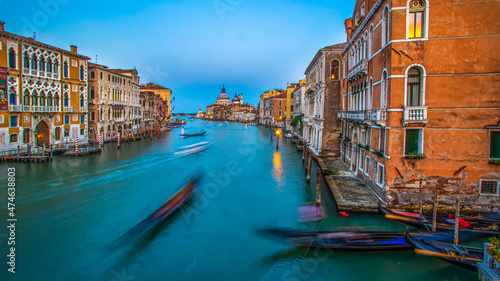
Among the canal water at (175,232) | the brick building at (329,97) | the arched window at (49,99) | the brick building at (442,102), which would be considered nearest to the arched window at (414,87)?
the brick building at (442,102)

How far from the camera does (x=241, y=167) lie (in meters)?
18.8

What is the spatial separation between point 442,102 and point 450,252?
4.11 m

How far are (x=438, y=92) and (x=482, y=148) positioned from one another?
6.32ft

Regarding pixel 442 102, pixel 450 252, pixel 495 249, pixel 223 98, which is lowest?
pixel 450 252

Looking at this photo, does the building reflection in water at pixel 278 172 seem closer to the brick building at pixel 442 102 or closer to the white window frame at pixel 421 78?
the brick building at pixel 442 102

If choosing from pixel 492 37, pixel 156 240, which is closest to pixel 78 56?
pixel 156 240

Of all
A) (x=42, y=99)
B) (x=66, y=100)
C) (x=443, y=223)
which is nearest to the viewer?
(x=443, y=223)

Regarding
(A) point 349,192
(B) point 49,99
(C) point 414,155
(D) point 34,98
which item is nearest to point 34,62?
(D) point 34,98

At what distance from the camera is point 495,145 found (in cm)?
830

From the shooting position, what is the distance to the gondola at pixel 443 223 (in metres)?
7.56

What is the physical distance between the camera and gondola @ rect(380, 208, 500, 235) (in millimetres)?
7562

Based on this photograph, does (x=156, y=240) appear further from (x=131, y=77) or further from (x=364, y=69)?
(x=131, y=77)

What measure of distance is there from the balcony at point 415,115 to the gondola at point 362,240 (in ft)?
9.83

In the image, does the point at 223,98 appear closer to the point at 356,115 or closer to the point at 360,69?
the point at 356,115
